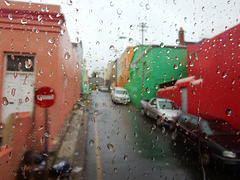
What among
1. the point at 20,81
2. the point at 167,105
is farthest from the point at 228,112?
the point at 20,81

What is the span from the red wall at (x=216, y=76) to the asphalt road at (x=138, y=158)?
0.66m

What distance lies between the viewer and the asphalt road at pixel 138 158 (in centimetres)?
245

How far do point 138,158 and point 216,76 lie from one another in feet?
6.93

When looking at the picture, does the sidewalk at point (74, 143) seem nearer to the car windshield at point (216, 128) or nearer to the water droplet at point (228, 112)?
the car windshield at point (216, 128)

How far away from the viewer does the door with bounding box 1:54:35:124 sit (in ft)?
7.27

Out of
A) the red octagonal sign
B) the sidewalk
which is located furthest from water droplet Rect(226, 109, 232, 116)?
the red octagonal sign

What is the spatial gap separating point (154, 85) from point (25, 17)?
2.69m

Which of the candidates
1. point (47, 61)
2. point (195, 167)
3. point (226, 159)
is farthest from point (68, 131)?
point (226, 159)

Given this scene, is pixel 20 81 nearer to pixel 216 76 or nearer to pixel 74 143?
pixel 74 143

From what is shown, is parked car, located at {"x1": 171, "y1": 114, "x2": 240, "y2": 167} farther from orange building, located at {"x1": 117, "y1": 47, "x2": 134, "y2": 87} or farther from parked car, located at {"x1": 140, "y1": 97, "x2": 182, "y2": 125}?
orange building, located at {"x1": 117, "y1": 47, "x2": 134, "y2": 87}

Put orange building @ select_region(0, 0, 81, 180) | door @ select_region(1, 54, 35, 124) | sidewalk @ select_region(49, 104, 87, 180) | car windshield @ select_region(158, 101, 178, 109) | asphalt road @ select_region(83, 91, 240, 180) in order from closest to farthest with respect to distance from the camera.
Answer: orange building @ select_region(0, 0, 81, 180) < door @ select_region(1, 54, 35, 124) < car windshield @ select_region(158, 101, 178, 109) < asphalt road @ select_region(83, 91, 240, 180) < sidewalk @ select_region(49, 104, 87, 180)

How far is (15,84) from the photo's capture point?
2.43 meters

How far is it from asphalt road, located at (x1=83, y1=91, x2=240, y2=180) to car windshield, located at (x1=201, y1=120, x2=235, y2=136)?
0.45 meters

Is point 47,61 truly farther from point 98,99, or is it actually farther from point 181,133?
point 181,133
